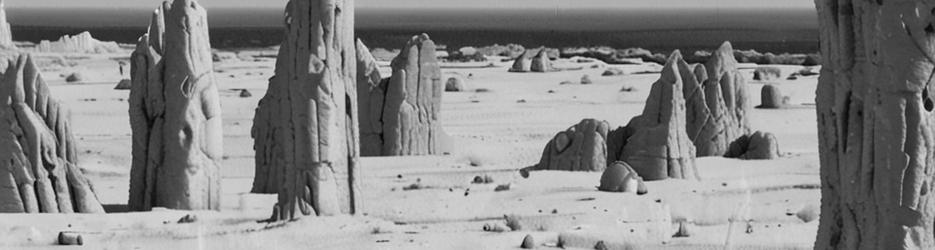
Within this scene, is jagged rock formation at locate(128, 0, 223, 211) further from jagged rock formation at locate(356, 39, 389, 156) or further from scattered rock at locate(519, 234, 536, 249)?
jagged rock formation at locate(356, 39, 389, 156)

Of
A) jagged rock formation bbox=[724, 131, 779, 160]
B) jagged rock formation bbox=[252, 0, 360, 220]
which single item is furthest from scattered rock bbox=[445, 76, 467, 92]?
jagged rock formation bbox=[252, 0, 360, 220]

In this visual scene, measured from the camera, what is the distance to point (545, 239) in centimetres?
1755

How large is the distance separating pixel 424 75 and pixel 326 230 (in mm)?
8129

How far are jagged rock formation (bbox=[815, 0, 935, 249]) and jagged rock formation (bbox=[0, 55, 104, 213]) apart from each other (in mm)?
10115

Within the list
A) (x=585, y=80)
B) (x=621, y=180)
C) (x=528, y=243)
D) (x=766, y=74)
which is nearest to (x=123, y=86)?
(x=585, y=80)

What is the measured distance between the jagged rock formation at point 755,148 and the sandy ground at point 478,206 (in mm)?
274

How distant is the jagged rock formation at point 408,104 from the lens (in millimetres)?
25656

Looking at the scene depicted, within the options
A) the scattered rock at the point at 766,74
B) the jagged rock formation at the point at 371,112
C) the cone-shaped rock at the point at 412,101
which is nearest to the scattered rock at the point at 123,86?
the scattered rock at the point at 766,74

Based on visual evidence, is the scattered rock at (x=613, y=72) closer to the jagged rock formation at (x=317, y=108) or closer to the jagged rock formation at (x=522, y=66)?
the jagged rock formation at (x=522, y=66)

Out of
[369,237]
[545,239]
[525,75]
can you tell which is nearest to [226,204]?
[369,237]

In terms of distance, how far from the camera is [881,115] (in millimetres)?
10539

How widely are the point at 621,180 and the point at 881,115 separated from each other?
36.1 feet

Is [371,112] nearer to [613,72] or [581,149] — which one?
[581,149]

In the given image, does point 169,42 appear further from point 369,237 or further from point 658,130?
point 658,130
